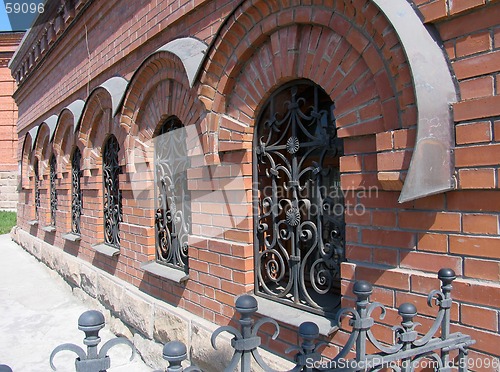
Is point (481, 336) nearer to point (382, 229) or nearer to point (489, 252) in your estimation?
point (489, 252)

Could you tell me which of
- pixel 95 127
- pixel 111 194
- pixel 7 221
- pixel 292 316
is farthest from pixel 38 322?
pixel 7 221

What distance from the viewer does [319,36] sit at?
2439 mm

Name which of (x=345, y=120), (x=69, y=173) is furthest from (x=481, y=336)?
(x=69, y=173)

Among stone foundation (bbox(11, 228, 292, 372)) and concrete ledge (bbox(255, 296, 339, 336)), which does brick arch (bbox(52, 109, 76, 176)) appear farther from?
concrete ledge (bbox(255, 296, 339, 336))

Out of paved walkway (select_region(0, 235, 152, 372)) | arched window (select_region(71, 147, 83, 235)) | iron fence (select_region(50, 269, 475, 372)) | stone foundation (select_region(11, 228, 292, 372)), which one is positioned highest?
arched window (select_region(71, 147, 83, 235))

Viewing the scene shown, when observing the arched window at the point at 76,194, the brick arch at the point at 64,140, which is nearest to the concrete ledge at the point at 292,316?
the arched window at the point at 76,194

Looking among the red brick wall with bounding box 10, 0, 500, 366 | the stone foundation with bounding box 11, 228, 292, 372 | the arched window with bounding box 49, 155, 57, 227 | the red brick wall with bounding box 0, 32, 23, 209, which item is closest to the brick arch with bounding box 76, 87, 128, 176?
the red brick wall with bounding box 10, 0, 500, 366

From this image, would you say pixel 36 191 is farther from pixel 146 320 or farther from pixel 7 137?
pixel 7 137

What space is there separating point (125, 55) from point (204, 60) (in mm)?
1983

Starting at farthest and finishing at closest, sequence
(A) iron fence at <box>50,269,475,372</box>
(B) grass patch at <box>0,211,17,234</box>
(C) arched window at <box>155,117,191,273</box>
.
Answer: (B) grass patch at <box>0,211,17,234</box> < (C) arched window at <box>155,117,191,273</box> < (A) iron fence at <box>50,269,475,372</box>

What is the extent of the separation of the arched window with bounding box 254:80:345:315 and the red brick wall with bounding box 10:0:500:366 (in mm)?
113

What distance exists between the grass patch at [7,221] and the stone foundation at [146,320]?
8817 mm

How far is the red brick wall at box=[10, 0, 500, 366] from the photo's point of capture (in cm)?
176

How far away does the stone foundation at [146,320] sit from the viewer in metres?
3.10
